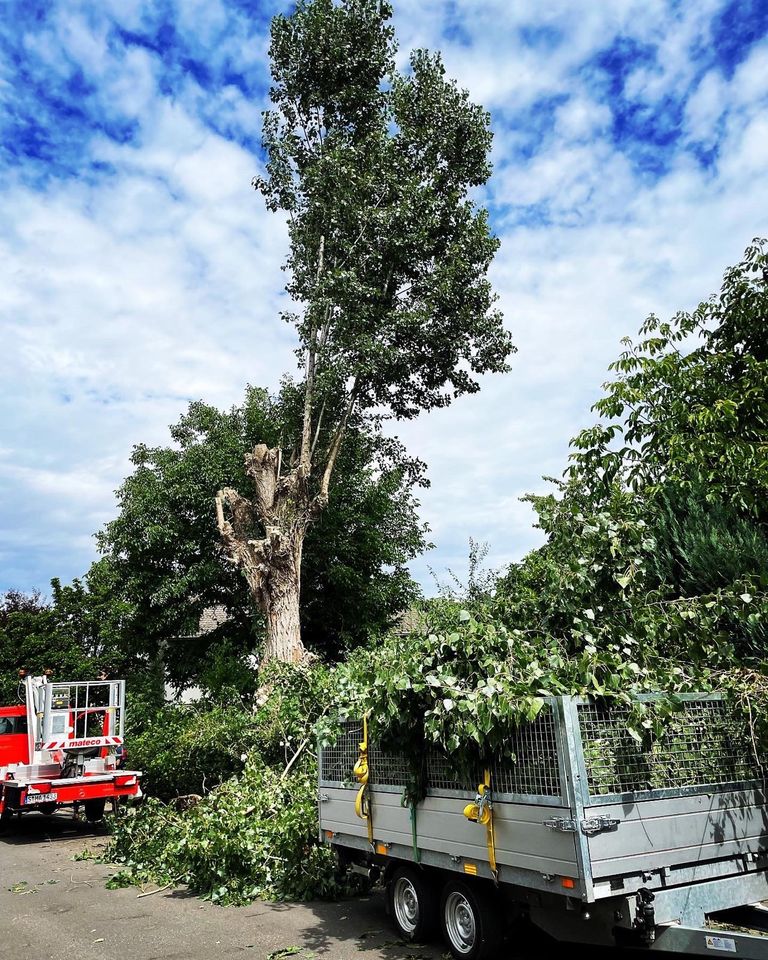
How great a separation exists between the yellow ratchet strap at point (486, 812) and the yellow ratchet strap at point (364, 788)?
1.55 metres

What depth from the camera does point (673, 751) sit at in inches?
203

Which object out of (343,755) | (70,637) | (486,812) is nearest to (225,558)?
(70,637)

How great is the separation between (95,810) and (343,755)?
29.6 feet

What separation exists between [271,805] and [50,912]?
2454 mm

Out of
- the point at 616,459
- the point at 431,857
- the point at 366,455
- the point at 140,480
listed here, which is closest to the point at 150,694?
the point at 140,480

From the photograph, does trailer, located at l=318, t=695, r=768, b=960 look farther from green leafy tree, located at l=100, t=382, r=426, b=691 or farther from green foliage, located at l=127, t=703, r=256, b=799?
green leafy tree, located at l=100, t=382, r=426, b=691

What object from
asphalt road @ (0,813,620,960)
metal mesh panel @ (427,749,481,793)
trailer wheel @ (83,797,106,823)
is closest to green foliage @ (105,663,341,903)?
asphalt road @ (0,813,620,960)

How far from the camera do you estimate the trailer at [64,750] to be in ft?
42.1

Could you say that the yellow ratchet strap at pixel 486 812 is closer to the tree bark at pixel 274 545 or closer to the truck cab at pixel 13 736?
the tree bark at pixel 274 545

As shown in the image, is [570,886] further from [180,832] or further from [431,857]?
[180,832]

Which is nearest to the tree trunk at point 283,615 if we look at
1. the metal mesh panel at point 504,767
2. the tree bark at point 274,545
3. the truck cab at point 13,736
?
the tree bark at point 274,545

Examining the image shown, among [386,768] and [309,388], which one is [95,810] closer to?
[309,388]

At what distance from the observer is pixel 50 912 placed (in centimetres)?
793

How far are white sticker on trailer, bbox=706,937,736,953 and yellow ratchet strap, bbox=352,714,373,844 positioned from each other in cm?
315
